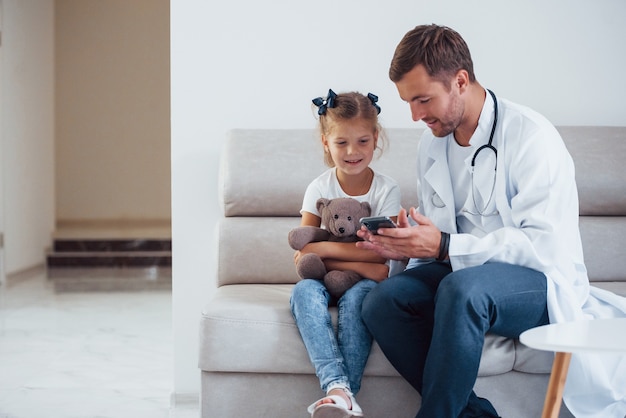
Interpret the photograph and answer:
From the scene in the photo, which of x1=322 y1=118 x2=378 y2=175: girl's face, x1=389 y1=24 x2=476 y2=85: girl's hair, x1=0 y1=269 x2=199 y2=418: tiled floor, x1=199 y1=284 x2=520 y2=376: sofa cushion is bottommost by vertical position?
x1=0 y1=269 x2=199 y2=418: tiled floor

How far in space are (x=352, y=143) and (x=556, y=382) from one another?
950 mm

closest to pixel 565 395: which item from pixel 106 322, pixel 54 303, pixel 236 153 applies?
pixel 236 153

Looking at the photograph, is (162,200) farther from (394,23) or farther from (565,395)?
(565,395)

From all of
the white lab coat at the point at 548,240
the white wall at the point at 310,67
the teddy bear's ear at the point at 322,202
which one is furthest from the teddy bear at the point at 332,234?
the white wall at the point at 310,67

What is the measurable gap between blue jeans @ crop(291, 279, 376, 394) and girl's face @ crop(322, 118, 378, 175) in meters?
0.39

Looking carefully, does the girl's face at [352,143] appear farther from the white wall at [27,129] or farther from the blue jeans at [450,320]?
the white wall at [27,129]

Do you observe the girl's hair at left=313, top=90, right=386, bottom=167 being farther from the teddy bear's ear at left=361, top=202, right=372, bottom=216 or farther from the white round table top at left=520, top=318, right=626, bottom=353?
the white round table top at left=520, top=318, right=626, bottom=353

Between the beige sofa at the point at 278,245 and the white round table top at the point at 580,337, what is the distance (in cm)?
56

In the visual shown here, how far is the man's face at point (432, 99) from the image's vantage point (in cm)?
212

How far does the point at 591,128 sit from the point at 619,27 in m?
0.48

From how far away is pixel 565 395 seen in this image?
204 cm

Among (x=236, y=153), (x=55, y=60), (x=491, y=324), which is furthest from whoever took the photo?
(x=55, y=60)

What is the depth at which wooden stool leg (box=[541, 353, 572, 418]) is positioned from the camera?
1.65 meters

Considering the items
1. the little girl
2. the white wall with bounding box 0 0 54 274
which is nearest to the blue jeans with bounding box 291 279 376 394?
the little girl
